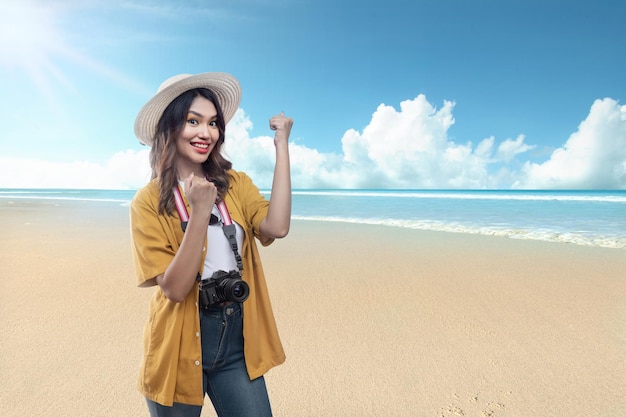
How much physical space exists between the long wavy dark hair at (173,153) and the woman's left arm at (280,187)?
214 mm

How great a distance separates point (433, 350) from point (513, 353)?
0.64m

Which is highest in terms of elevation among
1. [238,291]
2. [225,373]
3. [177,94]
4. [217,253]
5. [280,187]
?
[177,94]

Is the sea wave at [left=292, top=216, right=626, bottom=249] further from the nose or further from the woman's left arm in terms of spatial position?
the nose

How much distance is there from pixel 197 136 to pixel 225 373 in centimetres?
96

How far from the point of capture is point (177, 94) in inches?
70.3

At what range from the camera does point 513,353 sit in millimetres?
3402

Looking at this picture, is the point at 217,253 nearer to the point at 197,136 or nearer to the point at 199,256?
the point at 199,256

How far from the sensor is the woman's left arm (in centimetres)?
175

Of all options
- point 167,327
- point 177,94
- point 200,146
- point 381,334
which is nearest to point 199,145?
point 200,146

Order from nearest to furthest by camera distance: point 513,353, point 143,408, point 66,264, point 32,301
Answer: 1. point 143,408
2. point 513,353
3. point 32,301
4. point 66,264

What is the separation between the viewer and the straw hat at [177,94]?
1744 millimetres

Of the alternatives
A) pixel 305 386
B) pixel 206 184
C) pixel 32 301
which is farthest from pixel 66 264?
pixel 206 184

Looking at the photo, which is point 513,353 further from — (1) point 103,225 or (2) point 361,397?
(1) point 103,225

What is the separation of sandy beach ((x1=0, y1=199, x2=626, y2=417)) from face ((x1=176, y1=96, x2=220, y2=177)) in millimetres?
1799
